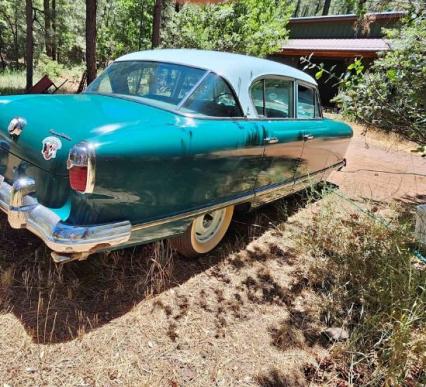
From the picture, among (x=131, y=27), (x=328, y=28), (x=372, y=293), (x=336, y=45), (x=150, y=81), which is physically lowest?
(x=372, y=293)

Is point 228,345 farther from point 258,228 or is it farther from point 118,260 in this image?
point 258,228

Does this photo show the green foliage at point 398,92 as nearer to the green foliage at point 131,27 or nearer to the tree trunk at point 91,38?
the tree trunk at point 91,38

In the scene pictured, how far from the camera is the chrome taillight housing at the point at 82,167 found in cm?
213

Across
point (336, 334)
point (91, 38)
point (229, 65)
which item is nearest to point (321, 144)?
point (229, 65)

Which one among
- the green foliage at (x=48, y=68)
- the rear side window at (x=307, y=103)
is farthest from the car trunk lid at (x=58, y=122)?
the green foliage at (x=48, y=68)

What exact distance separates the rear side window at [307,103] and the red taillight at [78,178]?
2719 mm

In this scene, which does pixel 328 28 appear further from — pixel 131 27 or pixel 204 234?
pixel 204 234

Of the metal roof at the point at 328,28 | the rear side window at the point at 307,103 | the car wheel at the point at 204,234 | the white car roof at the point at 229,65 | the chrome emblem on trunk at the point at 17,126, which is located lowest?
the car wheel at the point at 204,234

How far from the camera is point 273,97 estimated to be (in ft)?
12.3

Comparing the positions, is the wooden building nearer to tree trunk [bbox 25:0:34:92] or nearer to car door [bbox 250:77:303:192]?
tree trunk [bbox 25:0:34:92]

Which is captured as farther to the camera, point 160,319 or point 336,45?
point 336,45

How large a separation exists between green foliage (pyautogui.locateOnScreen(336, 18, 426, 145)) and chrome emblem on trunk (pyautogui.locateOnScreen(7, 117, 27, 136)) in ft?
9.33

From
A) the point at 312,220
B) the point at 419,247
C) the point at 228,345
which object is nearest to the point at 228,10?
the point at 312,220

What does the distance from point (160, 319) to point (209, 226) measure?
106 cm
